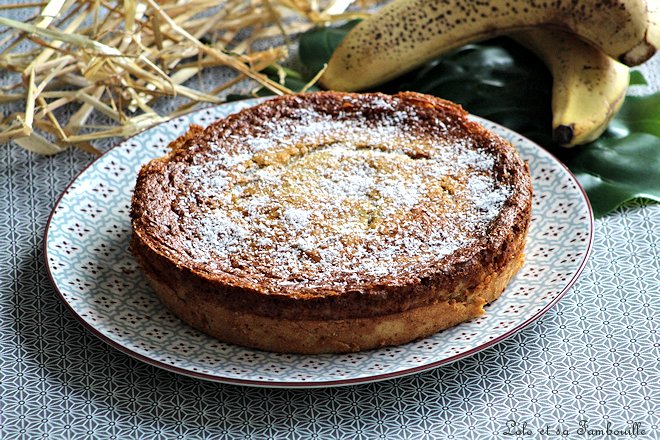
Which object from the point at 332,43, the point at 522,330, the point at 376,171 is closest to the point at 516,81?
the point at 332,43

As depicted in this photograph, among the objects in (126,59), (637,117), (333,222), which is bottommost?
(637,117)

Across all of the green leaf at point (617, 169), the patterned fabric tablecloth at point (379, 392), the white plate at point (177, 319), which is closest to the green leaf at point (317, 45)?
the white plate at point (177, 319)

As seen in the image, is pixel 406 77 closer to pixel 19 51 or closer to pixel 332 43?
pixel 332 43

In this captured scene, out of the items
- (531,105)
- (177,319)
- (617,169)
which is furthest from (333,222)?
(531,105)

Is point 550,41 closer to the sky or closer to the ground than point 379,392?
closer to the sky

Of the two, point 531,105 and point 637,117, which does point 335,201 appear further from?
point 637,117

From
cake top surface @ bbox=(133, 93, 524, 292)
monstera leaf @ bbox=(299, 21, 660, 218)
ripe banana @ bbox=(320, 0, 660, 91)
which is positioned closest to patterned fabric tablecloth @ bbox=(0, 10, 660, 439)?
cake top surface @ bbox=(133, 93, 524, 292)
